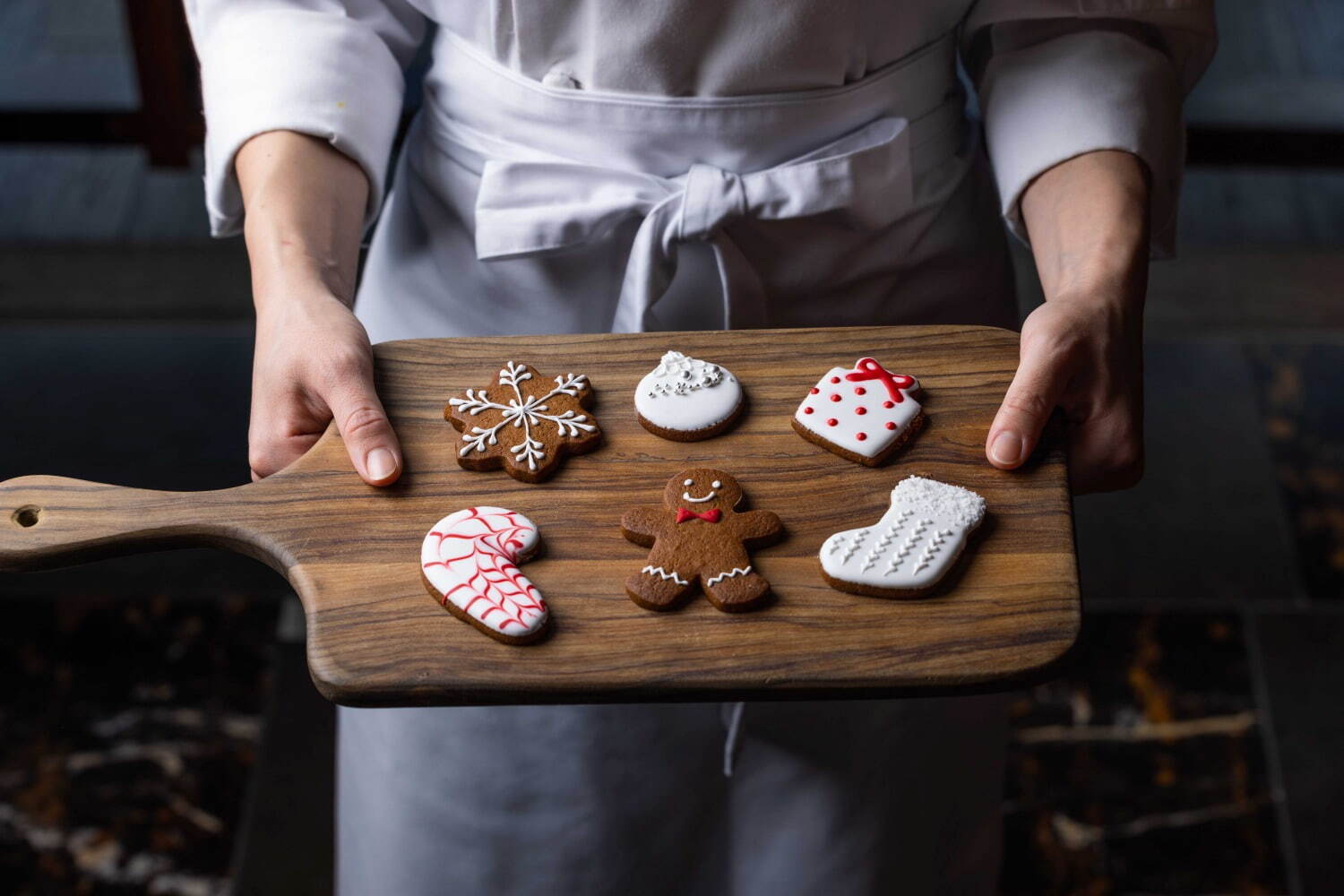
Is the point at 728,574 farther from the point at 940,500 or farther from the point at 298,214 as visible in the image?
the point at 298,214

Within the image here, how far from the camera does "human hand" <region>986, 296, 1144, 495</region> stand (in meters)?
0.77

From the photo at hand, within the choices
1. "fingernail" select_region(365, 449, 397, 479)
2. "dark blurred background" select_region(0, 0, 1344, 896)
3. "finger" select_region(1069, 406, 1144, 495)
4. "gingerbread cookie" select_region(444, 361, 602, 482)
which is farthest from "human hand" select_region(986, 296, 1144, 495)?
"dark blurred background" select_region(0, 0, 1344, 896)

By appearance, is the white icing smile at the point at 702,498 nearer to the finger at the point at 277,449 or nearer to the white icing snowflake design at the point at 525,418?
the white icing snowflake design at the point at 525,418

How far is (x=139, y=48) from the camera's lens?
192 centimetres

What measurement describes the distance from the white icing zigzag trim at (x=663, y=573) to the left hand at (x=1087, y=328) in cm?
21

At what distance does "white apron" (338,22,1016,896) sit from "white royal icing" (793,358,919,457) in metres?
0.17

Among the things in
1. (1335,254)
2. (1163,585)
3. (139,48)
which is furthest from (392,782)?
(1335,254)

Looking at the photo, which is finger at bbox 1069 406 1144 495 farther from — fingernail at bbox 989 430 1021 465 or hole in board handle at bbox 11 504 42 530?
hole in board handle at bbox 11 504 42 530

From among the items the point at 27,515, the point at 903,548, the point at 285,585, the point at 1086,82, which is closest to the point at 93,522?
the point at 27,515

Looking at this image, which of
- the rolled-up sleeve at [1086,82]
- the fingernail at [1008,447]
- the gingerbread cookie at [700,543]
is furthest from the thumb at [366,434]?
the rolled-up sleeve at [1086,82]

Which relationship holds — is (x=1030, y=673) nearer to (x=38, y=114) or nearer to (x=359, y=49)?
(x=359, y=49)

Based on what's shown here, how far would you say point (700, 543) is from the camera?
0.68m

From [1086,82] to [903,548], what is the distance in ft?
1.37

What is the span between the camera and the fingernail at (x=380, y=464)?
0.74 meters
